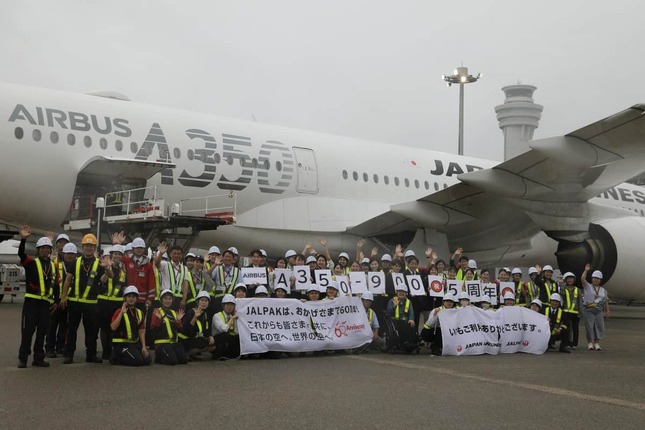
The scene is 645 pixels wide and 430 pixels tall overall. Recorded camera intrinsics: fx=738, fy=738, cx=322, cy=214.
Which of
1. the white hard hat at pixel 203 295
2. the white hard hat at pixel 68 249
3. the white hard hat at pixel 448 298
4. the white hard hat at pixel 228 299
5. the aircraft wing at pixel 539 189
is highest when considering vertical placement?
the aircraft wing at pixel 539 189

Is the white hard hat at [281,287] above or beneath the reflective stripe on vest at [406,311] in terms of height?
above

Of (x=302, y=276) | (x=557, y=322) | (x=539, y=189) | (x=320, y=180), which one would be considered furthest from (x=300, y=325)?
(x=539, y=189)

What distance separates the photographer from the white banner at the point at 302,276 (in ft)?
40.5

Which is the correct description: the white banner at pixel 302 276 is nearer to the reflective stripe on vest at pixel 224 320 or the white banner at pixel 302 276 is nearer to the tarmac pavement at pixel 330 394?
the tarmac pavement at pixel 330 394

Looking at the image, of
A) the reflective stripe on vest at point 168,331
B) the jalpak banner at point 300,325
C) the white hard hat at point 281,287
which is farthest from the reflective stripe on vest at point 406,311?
the reflective stripe on vest at point 168,331

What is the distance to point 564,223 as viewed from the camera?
17859 millimetres

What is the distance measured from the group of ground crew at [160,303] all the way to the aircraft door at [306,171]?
5659 mm

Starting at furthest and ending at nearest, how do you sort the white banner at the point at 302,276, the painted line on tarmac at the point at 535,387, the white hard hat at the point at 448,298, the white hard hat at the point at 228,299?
the white banner at the point at 302,276 → the white hard hat at the point at 448,298 → the white hard hat at the point at 228,299 → the painted line on tarmac at the point at 535,387

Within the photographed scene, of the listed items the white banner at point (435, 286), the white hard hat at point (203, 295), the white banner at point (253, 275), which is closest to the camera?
the white hard hat at point (203, 295)

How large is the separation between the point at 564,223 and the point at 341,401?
→ 12.3 metres

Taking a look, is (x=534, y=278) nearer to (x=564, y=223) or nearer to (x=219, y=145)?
(x=564, y=223)

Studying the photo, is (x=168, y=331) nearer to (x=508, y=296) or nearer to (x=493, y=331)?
(x=493, y=331)

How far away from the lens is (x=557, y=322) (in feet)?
40.7

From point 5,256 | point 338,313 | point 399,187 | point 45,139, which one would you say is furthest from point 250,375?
point 5,256
